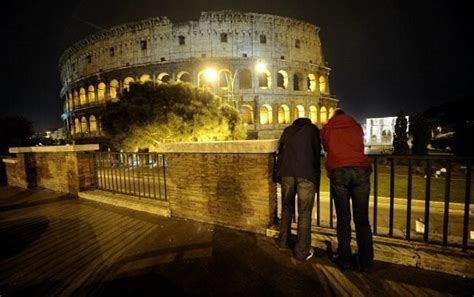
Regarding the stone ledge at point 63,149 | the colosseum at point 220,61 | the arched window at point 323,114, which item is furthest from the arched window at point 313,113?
the stone ledge at point 63,149

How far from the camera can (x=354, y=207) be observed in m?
3.09

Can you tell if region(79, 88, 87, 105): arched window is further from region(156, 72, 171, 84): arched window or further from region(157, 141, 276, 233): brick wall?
region(157, 141, 276, 233): brick wall

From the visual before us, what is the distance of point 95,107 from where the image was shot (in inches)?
1521

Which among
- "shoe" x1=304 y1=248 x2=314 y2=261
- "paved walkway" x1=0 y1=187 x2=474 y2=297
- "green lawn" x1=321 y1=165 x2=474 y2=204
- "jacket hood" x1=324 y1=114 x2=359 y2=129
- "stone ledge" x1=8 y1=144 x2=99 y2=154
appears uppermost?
"jacket hood" x1=324 y1=114 x2=359 y2=129

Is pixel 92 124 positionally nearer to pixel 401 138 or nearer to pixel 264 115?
pixel 264 115

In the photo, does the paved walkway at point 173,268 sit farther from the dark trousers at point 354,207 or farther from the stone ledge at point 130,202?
the stone ledge at point 130,202

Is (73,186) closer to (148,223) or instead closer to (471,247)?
(148,223)

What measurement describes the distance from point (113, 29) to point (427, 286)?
45.0m

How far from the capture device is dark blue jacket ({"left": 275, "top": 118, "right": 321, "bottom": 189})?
3.30m

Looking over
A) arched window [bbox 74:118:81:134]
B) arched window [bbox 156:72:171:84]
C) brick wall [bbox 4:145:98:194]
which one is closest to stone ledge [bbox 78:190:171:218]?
brick wall [bbox 4:145:98:194]

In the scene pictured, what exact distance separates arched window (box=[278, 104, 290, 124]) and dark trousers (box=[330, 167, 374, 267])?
113 feet

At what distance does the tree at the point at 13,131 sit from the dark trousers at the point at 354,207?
31780 millimetres

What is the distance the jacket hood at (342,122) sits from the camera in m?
3.09

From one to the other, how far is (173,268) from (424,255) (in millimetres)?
3118
